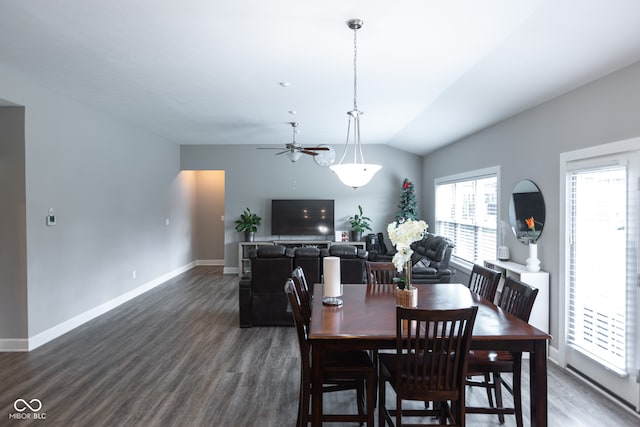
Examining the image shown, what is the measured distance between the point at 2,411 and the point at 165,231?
5.03 m

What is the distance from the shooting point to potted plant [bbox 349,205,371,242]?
336 inches

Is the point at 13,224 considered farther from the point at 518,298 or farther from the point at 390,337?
the point at 518,298

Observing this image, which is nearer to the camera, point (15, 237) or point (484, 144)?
point (15, 237)

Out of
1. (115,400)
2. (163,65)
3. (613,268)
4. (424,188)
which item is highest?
(163,65)

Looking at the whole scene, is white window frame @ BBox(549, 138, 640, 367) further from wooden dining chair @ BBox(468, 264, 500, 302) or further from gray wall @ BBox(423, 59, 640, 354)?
wooden dining chair @ BBox(468, 264, 500, 302)

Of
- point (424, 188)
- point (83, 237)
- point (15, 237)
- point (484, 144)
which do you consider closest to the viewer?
point (15, 237)

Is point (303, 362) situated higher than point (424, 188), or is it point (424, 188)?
point (424, 188)

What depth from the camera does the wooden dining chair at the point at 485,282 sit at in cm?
306

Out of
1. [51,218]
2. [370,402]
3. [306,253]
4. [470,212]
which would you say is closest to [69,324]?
[51,218]

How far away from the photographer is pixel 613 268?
309cm

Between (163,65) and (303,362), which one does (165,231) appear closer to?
(163,65)

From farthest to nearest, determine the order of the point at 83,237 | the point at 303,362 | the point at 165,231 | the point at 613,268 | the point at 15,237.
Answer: the point at 165,231 → the point at 83,237 → the point at 15,237 → the point at 613,268 → the point at 303,362

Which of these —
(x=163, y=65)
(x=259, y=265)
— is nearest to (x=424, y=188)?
(x=259, y=265)

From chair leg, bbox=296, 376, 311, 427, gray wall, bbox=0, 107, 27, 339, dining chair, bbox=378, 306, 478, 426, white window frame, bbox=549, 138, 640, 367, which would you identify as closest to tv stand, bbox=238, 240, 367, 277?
gray wall, bbox=0, 107, 27, 339
